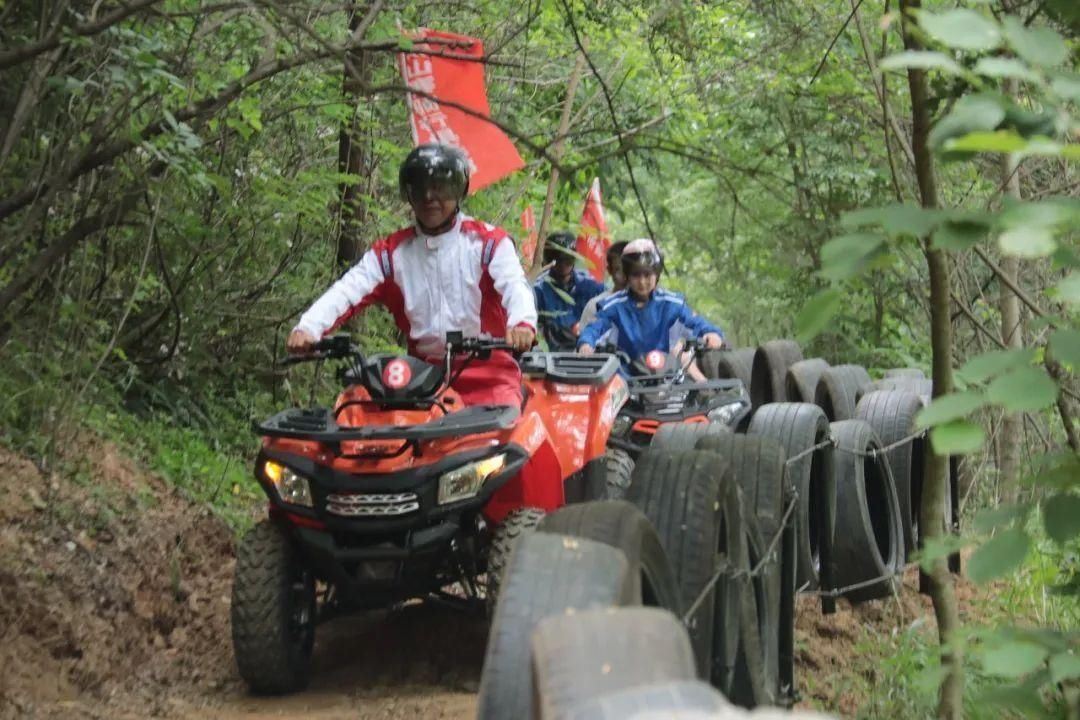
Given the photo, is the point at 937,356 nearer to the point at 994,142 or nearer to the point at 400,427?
the point at 400,427

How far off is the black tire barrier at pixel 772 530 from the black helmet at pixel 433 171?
1.80m

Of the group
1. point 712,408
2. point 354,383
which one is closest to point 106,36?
point 354,383

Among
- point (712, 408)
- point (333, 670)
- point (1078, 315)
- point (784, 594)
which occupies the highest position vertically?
point (1078, 315)

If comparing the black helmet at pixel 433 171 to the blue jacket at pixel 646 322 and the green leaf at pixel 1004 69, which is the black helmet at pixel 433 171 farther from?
the green leaf at pixel 1004 69

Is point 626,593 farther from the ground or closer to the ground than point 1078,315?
closer to the ground

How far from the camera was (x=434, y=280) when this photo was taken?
6.66 m

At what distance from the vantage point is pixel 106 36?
5.48 meters

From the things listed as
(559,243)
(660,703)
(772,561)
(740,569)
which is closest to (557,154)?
(559,243)

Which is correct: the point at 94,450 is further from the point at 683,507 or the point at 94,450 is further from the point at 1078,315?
the point at 1078,315

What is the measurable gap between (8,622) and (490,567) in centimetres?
214

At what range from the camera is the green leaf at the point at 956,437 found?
2365 mm

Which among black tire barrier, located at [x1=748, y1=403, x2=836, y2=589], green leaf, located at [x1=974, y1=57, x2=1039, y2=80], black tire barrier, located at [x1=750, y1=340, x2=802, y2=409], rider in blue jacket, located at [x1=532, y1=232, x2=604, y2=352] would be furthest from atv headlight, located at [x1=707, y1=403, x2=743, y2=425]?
green leaf, located at [x1=974, y1=57, x2=1039, y2=80]

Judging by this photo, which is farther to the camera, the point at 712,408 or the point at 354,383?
the point at 712,408

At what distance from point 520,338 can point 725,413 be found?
8.37ft
